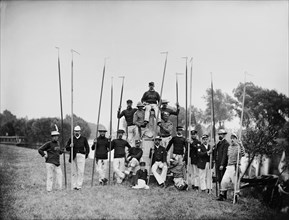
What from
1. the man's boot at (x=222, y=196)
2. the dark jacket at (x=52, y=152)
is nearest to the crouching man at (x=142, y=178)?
the man's boot at (x=222, y=196)

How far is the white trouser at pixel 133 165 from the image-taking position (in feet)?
36.3

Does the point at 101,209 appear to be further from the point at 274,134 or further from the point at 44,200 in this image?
the point at 274,134

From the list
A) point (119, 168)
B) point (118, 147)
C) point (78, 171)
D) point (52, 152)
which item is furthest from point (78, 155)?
point (119, 168)

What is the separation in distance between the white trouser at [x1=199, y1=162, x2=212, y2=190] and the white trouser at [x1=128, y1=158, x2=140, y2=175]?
225cm

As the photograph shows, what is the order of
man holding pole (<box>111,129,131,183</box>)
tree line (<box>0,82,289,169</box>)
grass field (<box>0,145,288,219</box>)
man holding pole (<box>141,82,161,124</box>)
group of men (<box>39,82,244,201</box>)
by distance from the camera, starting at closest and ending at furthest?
1. grass field (<box>0,145,288,219</box>)
2. group of men (<box>39,82,244,201</box>)
3. man holding pole (<box>111,129,131,183</box>)
4. man holding pole (<box>141,82,161,124</box>)
5. tree line (<box>0,82,289,169</box>)

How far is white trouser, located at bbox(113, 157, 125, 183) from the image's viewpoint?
11.0 metres

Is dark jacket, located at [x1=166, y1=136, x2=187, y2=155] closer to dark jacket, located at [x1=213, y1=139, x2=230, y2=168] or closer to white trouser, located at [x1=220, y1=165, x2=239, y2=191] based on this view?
dark jacket, located at [x1=213, y1=139, x2=230, y2=168]

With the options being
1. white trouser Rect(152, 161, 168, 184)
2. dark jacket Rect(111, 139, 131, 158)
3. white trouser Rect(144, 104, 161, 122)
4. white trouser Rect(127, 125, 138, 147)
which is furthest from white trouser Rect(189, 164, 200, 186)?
white trouser Rect(127, 125, 138, 147)

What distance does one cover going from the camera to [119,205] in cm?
809

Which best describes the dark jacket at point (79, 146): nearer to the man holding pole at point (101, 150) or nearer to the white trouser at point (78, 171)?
the white trouser at point (78, 171)

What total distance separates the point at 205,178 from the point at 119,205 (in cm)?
371

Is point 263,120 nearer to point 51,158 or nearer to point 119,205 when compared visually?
point 119,205

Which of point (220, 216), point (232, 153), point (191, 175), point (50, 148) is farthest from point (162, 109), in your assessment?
point (220, 216)

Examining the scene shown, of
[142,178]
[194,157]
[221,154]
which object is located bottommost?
[142,178]
